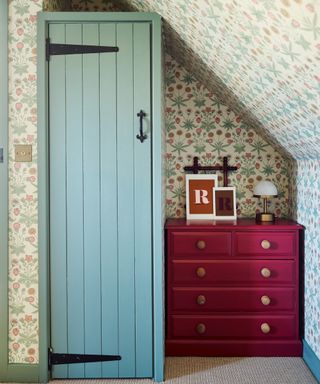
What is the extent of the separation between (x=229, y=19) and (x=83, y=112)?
3.30ft

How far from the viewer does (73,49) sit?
2506 millimetres

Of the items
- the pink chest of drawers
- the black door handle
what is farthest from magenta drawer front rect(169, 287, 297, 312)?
the black door handle

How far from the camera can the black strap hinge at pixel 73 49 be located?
2.50m

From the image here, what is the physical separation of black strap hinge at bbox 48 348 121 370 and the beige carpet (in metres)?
0.11

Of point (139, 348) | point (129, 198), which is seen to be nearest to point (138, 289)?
point (139, 348)

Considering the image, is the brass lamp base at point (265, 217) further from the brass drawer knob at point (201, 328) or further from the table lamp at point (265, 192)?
the brass drawer knob at point (201, 328)

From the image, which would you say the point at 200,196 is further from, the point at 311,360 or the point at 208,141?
the point at 311,360

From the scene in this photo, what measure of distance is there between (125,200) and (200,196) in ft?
2.97

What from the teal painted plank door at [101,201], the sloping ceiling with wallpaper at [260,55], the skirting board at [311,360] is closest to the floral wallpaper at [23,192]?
the teal painted plank door at [101,201]

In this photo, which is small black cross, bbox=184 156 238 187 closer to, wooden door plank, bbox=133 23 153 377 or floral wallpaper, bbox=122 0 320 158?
floral wallpaper, bbox=122 0 320 158

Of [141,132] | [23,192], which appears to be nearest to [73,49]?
[141,132]

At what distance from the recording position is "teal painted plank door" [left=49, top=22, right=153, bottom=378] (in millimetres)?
2508

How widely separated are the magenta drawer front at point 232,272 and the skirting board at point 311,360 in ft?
1.33

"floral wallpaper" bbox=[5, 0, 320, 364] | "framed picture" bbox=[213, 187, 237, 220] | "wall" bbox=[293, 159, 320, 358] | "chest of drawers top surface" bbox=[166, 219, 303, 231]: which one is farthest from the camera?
"framed picture" bbox=[213, 187, 237, 220]
